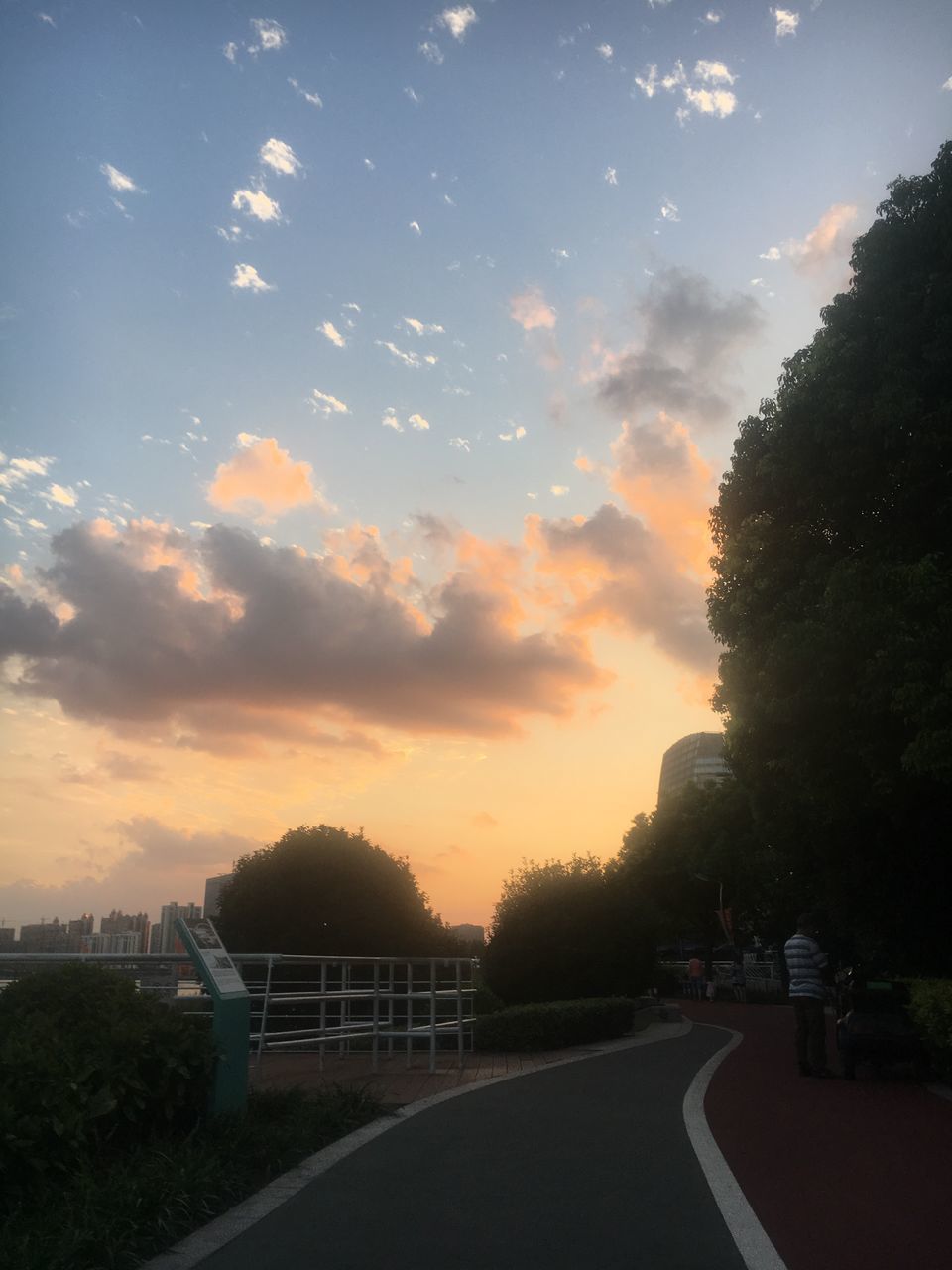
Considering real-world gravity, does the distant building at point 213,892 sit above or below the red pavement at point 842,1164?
above

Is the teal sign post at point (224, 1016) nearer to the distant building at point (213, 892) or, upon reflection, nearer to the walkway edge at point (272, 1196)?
the walkway edge at point (272, 1196)

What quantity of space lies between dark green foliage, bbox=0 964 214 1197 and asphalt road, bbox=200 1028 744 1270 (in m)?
1.12

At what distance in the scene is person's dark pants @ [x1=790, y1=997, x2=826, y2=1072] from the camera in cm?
1322

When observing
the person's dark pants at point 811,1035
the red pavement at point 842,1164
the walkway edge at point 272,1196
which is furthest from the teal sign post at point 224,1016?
the person's dark pants at point 811,1035

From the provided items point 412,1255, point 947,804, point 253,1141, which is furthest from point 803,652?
point 412,1255

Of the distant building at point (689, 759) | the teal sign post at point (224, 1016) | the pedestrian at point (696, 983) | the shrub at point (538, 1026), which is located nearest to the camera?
the teal sign post at point (224, 1016)

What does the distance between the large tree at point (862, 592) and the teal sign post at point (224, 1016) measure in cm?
926

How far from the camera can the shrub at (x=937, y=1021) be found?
479 inches

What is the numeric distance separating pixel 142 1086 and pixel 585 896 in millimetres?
17553

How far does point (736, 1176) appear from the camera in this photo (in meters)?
6.58

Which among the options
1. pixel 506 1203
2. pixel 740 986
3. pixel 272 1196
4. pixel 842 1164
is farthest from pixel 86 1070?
pixel 740 986

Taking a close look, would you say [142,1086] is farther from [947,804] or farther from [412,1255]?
[947,804]

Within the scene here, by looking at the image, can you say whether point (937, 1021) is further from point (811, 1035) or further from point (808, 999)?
point (811, 1035)

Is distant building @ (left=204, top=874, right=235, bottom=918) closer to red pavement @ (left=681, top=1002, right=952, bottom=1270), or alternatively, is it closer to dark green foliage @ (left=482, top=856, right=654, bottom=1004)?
dark green foliage @ (left=482, top=856, right=654, bottom=1004)
